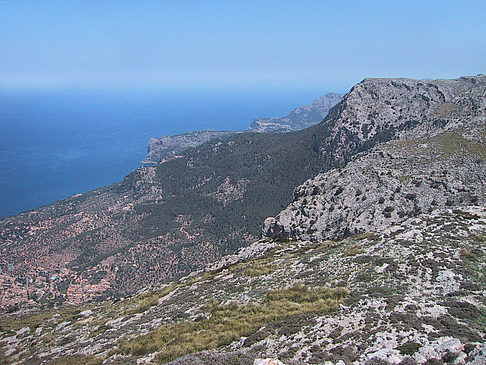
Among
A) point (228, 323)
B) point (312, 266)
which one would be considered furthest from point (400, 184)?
point (228, 323)

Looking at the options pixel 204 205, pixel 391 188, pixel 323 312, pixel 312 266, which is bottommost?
pixel 204 205

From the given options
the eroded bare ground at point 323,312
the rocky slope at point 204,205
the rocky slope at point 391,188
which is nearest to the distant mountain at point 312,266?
the eroded bare ground at point 323,312

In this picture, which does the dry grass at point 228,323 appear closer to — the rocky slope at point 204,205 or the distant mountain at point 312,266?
the distant mountain at point 312,266

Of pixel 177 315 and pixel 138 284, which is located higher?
pixel 177 315

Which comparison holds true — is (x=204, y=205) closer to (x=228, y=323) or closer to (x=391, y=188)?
(x=391, y=188)

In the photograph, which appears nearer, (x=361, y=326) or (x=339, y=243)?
(x=361, y=326)

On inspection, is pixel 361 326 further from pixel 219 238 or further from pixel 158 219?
pixel 158 219

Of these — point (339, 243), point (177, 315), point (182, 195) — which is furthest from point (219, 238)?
point (177, 315)
